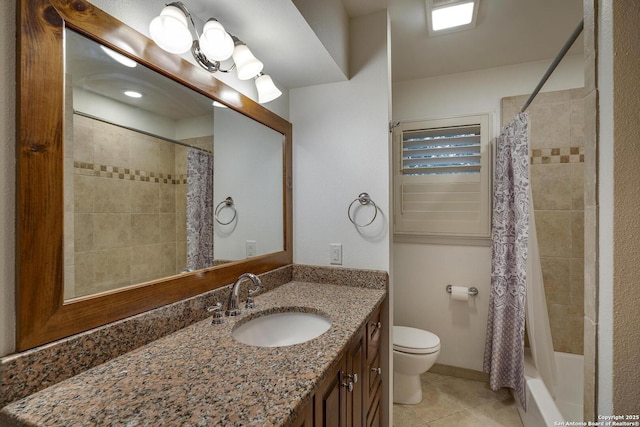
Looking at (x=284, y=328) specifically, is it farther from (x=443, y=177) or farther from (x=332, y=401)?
(x=443, y=177)

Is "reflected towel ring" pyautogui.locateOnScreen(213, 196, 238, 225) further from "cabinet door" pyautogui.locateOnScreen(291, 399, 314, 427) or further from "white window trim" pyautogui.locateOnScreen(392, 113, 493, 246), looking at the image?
"white window trim" pyautogui.locateOnScreen(392, 113, 493, 246)

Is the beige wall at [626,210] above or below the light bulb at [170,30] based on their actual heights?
below

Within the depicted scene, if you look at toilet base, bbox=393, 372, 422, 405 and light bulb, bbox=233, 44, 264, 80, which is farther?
toilet base, bbox=393, 372, 422, 405

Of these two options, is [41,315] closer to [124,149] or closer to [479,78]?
[124,149]

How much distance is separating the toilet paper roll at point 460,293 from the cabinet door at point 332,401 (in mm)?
1659

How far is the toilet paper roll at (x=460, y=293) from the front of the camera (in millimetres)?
2281

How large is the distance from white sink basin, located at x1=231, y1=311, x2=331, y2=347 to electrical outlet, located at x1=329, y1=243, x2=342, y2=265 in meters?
0.50

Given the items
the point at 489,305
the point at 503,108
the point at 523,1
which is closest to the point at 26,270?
the point at 523,1

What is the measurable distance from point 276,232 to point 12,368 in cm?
116

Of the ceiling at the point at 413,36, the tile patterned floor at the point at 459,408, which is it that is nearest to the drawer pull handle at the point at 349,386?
the tile patterned floor at the point at 459,408

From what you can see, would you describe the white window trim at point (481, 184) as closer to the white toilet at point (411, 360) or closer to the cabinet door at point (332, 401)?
the white toilet at point (411, 360)

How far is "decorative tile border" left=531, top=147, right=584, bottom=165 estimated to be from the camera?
211 centimetres

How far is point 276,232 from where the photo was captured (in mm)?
1667

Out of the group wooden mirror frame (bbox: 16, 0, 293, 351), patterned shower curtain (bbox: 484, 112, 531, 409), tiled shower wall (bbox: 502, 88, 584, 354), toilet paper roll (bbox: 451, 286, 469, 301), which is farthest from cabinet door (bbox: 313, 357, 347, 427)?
tiled shower wall (bbox: 502, 88, 584, 354)
